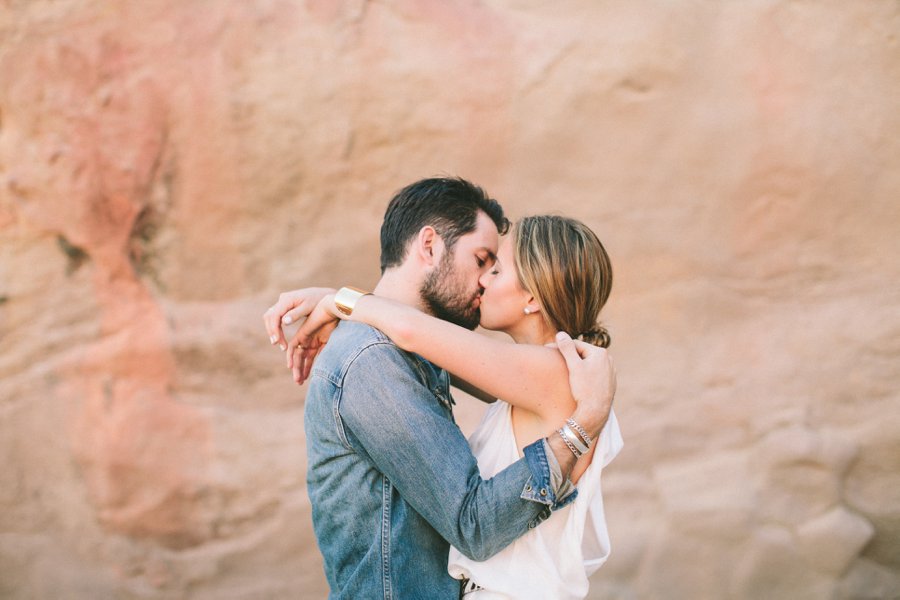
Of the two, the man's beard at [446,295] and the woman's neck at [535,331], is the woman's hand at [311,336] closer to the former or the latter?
the man's beard at [446,295]

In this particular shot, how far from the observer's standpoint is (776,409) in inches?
148

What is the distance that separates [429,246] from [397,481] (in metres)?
0.75

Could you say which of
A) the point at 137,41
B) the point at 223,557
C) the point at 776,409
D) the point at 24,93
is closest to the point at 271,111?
the point at 137,41

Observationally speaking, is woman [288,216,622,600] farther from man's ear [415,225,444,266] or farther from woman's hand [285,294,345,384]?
man's ear [415,225,444,266]

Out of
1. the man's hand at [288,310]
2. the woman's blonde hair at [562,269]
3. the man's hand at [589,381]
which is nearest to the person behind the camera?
the man's hand at [589,381]

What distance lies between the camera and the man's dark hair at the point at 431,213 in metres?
2.46

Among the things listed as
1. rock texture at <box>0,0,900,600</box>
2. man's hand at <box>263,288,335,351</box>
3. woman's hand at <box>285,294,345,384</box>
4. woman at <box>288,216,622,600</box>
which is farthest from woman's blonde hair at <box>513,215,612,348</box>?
rock texture at <box>0,0,900,600</box>

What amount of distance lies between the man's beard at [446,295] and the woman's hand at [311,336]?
0.26 m

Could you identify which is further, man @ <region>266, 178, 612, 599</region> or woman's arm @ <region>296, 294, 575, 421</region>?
woman's arm @ <region>296, 294, 575, 421</region>

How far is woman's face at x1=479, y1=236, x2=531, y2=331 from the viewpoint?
7.38 feet

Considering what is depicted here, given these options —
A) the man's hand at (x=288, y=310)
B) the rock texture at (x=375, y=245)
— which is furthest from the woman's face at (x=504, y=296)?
the rock texture at (x=375, y=245)

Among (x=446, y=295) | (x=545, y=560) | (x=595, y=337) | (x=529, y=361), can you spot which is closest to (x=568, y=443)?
(x=529, y=361)

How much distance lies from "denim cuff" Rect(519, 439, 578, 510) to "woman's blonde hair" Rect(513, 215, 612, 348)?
42cm

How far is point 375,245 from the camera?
3885mm
